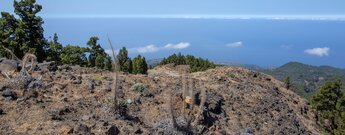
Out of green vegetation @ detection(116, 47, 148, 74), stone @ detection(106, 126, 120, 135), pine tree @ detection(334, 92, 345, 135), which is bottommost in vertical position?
pine tree @ detection(334, 92, 345, 135)

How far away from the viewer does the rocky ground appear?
13.2m

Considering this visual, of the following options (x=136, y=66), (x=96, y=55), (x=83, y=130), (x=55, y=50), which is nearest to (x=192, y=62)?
(x=136, y=66)

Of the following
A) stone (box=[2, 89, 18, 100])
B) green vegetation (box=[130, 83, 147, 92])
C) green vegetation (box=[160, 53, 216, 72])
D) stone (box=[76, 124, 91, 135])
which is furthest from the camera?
green vegetation (box=[160, 53, 216, 72])

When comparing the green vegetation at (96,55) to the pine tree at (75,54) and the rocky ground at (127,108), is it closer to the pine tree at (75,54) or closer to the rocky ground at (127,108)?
the pine tree at (75,54)

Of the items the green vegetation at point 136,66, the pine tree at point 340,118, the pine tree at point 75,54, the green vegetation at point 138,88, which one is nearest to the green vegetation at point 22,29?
the pine tree at point 75,54

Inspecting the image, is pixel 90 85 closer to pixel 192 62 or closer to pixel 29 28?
pixel 29 28

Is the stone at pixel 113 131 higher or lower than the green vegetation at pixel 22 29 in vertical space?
lower

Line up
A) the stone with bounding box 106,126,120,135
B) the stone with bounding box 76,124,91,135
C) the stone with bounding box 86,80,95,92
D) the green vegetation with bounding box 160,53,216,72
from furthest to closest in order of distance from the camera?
the green vegetation with bounding box 160,53,216,72 < the stone with bounding box 86,80,95,92 < the stone with bounding box 106,126,120,135 < the stone with bounding box 76,124,91,135

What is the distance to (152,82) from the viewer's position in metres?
21.4

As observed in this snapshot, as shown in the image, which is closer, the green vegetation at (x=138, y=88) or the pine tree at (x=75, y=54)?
the green vegetation at (x=138, y=88)

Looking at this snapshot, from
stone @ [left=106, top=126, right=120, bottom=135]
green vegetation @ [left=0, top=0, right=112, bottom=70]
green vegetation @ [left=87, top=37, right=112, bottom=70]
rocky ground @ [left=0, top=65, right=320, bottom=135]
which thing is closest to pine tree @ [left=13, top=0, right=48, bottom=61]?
green vegetation @ [left=0, top=0, right=112, bottom=70]

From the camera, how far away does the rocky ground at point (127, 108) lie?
13.2 meters

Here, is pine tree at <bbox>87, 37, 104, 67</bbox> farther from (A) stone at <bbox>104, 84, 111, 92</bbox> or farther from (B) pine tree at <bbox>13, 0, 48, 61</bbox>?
(A) stone at <bbox>104, 84, 111, 92</bbox>

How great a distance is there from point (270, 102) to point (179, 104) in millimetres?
10335
